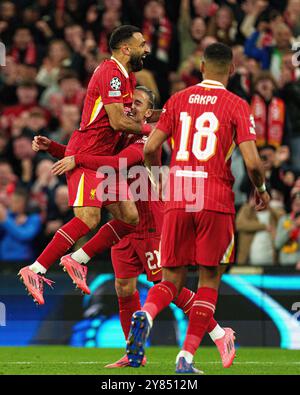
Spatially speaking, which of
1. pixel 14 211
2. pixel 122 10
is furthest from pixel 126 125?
pixel 122 10

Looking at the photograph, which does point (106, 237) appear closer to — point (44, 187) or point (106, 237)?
point (106, 237)

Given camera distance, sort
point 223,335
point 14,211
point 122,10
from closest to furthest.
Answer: point 223,335 → point 14,211 → point 122,10

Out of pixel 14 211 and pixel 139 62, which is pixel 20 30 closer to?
pixel 14 211

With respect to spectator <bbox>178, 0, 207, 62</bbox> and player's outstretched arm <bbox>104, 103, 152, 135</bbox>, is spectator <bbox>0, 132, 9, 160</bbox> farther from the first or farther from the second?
player's outstretched arm <bbox>104, 103, 152, 135</bbox>

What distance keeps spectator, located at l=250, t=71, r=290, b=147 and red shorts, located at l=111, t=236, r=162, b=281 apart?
5.56 m

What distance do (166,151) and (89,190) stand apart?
5592mm

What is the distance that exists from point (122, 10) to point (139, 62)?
29.1ft

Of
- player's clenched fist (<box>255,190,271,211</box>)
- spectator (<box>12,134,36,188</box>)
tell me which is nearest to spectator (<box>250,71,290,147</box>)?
spectator (<box>12,134,36,188</box>)

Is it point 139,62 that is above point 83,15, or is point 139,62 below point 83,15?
below

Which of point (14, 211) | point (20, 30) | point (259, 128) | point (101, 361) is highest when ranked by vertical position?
point (20, 30)

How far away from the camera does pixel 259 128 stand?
53.0 ft

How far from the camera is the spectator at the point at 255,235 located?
14859mm

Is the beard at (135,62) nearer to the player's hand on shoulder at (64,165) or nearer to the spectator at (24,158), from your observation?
the player's hand on shoulder at (64,165)
